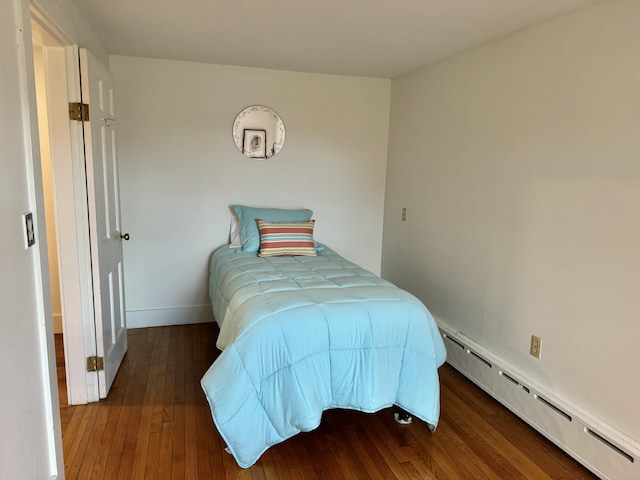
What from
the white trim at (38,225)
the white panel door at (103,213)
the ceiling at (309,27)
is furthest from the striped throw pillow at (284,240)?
the white trim at (38,225)

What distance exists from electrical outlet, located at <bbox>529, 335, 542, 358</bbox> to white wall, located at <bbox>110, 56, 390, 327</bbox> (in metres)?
1.95

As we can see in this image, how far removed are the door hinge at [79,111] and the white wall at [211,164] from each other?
3.84 feet

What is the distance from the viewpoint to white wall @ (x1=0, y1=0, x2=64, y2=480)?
1289 mm

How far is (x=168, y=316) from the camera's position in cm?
366

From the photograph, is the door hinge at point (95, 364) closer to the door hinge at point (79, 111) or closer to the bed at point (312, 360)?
the bed at point (312, 360)

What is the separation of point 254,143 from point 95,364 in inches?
80.7

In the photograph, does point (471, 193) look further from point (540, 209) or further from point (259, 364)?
point (259, 364)

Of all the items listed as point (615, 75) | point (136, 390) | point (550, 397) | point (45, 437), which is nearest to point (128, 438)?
point (136, 390)

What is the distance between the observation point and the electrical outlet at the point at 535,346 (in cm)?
234

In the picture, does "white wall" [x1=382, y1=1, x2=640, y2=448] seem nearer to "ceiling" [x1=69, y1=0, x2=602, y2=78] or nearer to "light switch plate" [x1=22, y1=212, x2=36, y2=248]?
"ceiling" [x1=69, y1=0, x2=602, y2=78]

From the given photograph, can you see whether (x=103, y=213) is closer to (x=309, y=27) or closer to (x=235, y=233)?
(x=235, y=233)

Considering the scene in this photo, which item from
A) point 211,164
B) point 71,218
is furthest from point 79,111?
point 211,164

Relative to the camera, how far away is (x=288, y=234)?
3359 millimetres

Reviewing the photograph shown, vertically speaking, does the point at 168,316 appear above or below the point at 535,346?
below
